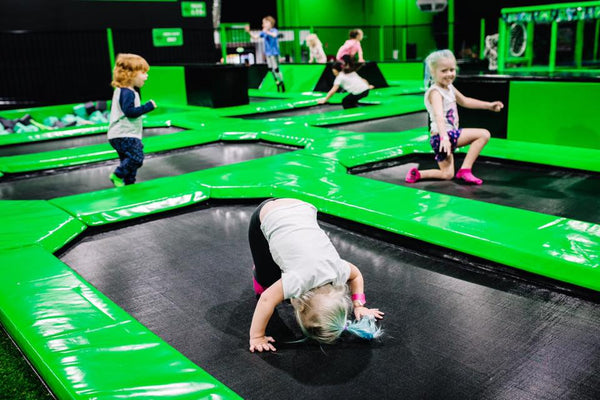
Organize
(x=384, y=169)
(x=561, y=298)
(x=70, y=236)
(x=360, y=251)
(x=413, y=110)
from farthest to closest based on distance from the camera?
(x=413, y=110) → (x=384, y=169) → (x=70, y=236) → (x=360, y=251) → (x=561, y=298)

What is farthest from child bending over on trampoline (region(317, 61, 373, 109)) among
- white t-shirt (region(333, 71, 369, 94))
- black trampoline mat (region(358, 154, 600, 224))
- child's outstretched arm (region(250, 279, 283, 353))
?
child's outstretched arm (region(250, 279, 283, 353))

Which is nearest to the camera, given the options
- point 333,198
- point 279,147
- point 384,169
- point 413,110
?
point 333,198

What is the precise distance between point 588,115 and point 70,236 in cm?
346

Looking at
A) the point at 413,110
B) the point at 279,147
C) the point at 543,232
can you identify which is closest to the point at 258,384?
the point at 543,232

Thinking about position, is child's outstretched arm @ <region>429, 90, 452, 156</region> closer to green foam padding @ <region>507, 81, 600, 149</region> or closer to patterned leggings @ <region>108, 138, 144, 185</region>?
green foam padding @ <region>507, 81, 600, 149</region>

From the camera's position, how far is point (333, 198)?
270 centimetres

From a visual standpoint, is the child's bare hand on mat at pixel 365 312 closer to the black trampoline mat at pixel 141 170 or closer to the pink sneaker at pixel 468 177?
the pink sneaker at pixel 468 177

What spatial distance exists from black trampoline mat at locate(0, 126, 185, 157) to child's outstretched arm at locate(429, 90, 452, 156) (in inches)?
125

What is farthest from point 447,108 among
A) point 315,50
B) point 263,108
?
point 315,50

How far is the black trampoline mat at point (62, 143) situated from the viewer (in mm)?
4934

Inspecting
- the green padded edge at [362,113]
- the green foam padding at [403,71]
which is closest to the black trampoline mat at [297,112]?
the green padded edge at [362,113]

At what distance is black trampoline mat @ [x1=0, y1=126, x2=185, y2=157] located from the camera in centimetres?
493

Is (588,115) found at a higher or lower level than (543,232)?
higher

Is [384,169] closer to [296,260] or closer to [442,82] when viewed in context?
[442,82]
